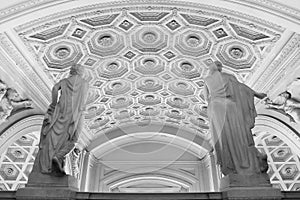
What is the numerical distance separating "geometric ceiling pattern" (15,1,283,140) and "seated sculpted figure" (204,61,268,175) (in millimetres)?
3513

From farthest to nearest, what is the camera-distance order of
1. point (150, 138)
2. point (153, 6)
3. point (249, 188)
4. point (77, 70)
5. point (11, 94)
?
point (150, 138), point (11, 94), point (153, 6), point (77, 70), point (249, 188)

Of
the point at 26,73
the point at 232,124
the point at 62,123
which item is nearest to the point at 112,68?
the point at 26,73

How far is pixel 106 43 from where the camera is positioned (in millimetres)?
9461

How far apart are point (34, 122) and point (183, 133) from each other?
6.77m

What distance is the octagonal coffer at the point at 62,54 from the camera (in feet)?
30.1

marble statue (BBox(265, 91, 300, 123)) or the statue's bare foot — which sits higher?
marble statue (BBox(265, 91, 300, 123))

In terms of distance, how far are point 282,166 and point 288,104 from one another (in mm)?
5186

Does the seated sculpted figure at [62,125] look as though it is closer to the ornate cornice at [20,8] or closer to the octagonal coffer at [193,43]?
the ornate cornice at [20,8]

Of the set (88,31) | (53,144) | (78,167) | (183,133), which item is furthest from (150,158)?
(53,144)

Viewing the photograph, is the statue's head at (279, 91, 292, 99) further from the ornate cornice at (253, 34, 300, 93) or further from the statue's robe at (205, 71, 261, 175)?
the statue's robe at (205, 71, 261, 175)

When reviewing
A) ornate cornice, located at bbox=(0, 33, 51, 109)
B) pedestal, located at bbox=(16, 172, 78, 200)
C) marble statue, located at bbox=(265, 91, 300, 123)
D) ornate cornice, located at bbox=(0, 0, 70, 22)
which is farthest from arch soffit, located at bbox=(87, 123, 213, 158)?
pedestal, located at bbox=(16, 172, 78, 200)

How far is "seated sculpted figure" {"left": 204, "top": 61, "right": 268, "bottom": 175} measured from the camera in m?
4.27

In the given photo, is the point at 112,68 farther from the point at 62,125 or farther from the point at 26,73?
the point at 62,125

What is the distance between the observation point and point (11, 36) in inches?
315
